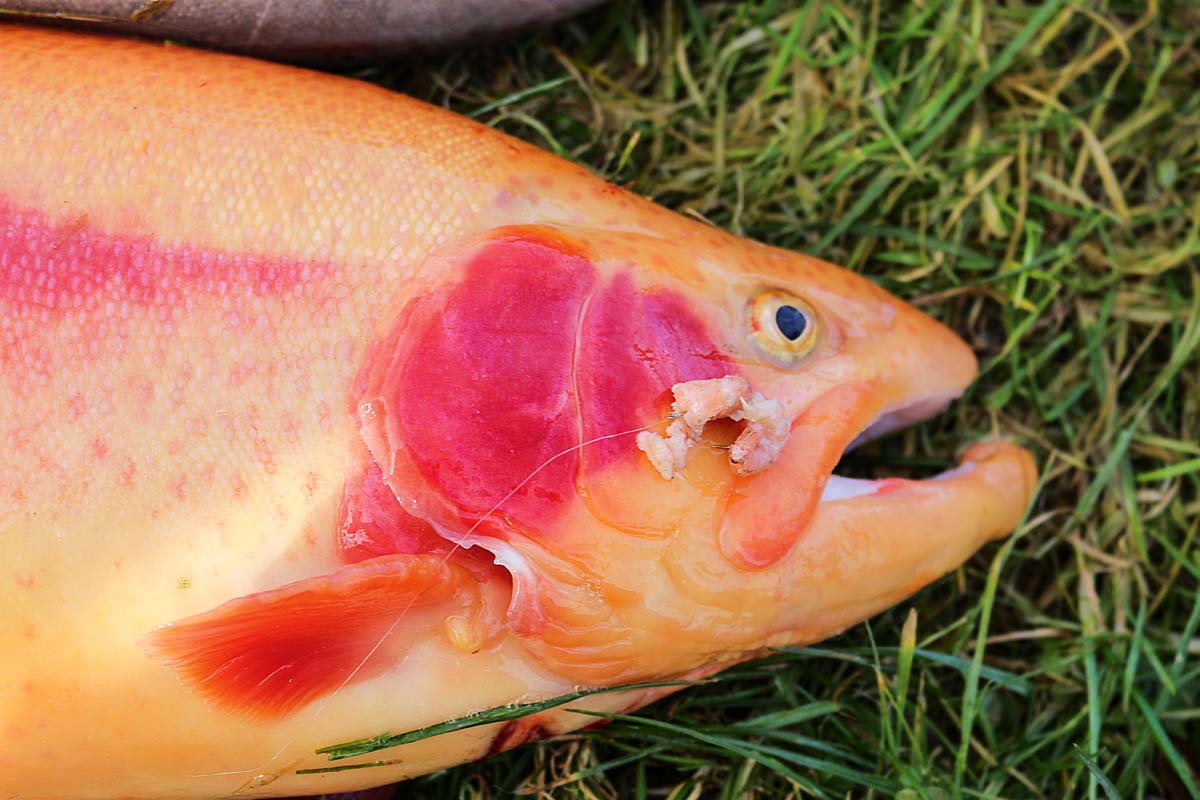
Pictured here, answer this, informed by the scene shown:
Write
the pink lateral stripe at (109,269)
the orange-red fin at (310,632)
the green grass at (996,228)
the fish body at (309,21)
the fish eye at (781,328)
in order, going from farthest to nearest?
the green grass at (996,228)
the fish body at (309,21)
the fish eye at (781,328)
the pink lateral stripe at (109,269)
the orange-red fin at (310,632)

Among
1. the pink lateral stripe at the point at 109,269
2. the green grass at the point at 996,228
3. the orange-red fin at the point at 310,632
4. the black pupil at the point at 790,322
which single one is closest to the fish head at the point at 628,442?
the black pupil at the point at 790,322

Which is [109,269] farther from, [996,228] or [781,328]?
[996,228]

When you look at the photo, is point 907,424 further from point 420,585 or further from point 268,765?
point 268,765

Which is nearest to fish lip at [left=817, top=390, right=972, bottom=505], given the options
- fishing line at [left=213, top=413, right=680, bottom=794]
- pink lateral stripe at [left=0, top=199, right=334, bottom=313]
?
fishing line at [left=213, top=413, right=680, bottom=794]

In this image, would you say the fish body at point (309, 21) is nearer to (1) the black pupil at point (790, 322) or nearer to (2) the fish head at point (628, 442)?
(2) the fish head at point (628, 442)

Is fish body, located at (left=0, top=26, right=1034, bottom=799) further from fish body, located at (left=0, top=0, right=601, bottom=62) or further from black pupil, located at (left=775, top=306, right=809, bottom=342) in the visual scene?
fish body, located at (left=0, top=0, right=601, bottom=62)

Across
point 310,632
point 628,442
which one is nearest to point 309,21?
point 628,442
